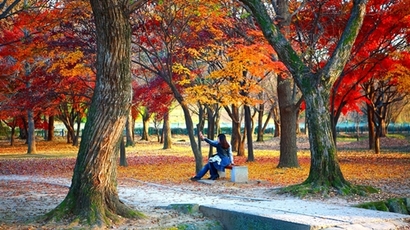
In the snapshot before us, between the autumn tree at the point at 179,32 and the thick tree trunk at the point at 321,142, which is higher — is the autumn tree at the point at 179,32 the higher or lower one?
the higher one

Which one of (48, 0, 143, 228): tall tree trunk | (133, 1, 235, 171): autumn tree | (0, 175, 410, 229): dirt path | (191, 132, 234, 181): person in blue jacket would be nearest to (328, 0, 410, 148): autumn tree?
(133, 1, 235, 171): autumn tree

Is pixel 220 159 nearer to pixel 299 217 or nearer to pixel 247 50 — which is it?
pixel 247 50

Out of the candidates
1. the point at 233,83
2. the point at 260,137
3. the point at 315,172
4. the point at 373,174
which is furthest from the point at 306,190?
the point at 260,137

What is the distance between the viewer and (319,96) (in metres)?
11.5

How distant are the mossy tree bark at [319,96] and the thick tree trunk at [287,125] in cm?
740

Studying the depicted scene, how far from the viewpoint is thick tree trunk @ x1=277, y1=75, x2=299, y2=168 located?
19266mm

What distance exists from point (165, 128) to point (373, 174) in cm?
2266

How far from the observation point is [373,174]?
1661 cm

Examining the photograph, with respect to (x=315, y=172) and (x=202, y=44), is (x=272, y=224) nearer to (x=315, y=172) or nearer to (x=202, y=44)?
(x=315, y=172)

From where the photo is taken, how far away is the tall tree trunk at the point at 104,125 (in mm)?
8031

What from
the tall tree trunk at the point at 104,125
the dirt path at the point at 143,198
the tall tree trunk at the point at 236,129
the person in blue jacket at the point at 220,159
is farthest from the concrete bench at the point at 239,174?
the tall tree trunk at the point at 236,129

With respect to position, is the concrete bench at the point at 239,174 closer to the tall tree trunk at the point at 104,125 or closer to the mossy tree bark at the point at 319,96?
the mossy tree bark at the point at 319,96

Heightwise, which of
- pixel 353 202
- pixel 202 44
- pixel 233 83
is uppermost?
pixel 202 44

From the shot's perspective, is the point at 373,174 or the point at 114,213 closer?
the point at 114,213
